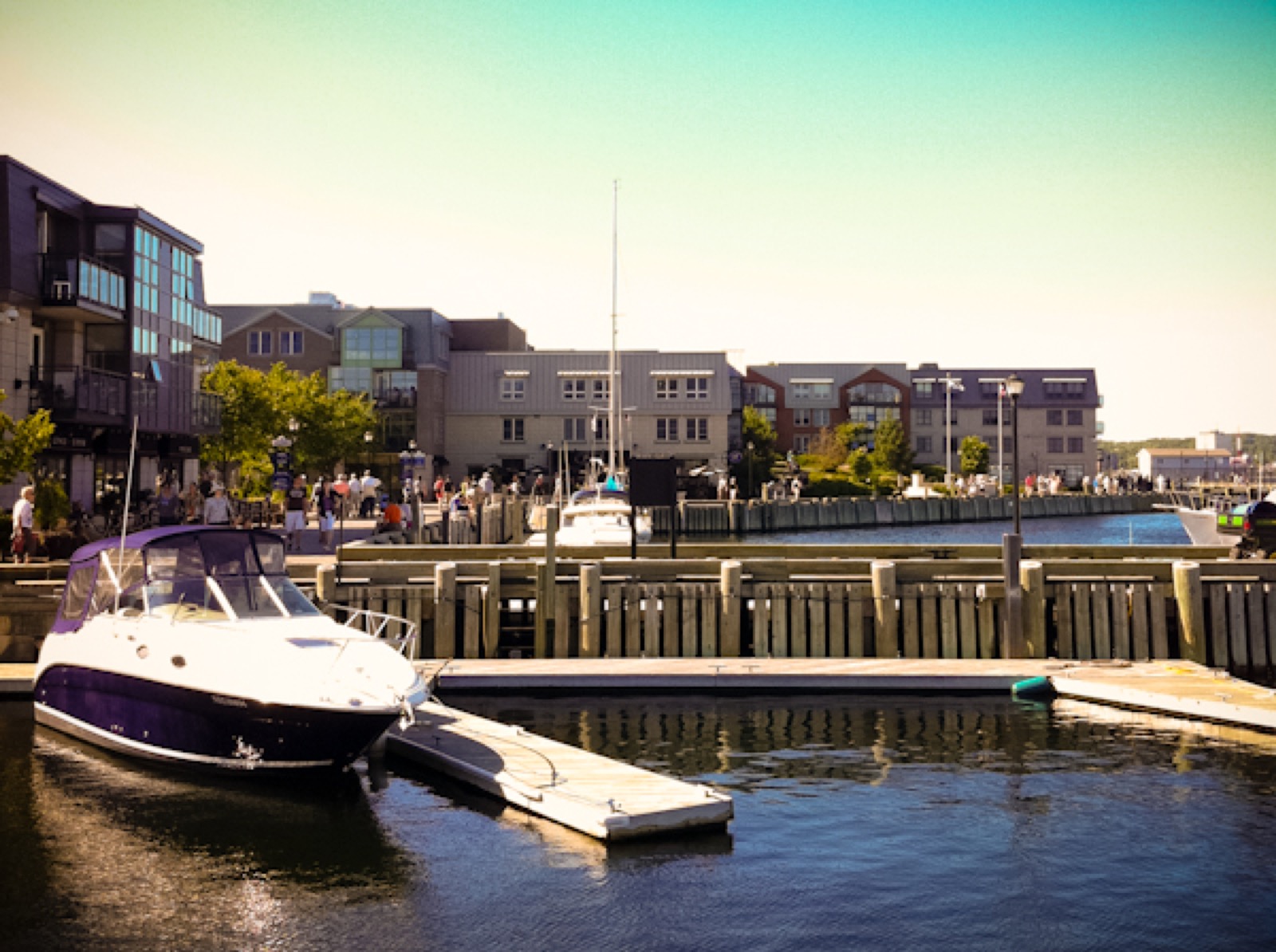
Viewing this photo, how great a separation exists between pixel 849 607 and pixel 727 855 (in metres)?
8.90

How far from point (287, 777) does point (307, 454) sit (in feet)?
186

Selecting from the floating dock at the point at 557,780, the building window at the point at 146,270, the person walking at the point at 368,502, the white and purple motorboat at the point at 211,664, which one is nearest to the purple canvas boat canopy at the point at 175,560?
the white and purple motorboat at the point at 211,664

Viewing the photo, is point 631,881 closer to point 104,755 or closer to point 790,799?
point 790,799

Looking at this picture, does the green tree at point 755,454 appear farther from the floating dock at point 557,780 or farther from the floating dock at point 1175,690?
the floating dock at point 557,780

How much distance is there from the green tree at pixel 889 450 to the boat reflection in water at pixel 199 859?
97430 mm

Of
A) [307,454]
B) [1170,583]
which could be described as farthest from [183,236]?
[1170,583]

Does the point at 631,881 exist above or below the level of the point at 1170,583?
below

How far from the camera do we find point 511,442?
89.0m

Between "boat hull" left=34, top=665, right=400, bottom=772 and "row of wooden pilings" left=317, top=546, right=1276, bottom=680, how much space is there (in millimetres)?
4470

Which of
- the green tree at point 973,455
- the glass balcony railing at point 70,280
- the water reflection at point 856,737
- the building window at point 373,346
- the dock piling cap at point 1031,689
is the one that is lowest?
the water reflection at point 856,737

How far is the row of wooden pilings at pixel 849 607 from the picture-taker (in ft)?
64.8

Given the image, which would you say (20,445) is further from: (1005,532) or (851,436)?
(851,436)

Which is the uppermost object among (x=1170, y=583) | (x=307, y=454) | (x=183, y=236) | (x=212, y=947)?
(x=183, y=236)

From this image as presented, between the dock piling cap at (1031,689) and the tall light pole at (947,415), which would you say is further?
the tall light pole at (947,415)
